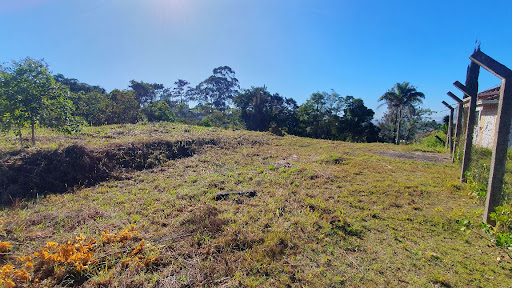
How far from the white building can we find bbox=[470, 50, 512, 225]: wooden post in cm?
731

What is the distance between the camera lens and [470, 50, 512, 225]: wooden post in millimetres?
2883

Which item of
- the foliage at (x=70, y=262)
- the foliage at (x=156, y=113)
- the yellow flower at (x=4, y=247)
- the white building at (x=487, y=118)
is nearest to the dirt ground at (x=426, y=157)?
the white building at (x=487, y=118)

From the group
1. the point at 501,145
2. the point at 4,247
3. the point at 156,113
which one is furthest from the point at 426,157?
the point at 156,113

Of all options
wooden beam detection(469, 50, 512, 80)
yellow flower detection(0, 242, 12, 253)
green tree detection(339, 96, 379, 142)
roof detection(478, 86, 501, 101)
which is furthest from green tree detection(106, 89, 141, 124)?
roof detection(478, 86, 501, 101)

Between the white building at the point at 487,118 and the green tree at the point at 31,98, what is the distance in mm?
12811

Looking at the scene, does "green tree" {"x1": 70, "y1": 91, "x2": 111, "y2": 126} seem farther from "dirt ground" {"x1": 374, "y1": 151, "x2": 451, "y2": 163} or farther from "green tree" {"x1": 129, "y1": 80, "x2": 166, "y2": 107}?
"dirt ground" {"x1": 374, "y1": 151, "x2": 451, "y2": 163}

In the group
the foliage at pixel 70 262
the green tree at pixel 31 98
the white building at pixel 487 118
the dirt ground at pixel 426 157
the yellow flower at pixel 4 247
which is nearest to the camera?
the foliage at pixel 70 262

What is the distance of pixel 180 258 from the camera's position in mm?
2404

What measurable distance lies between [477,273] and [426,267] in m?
0.44

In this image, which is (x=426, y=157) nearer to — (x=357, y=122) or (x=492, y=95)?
(x=492, y=95)

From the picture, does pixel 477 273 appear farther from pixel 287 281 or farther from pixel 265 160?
pixel 265 160

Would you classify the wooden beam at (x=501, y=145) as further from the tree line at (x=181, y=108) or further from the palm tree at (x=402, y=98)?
the palm tree at (x=402, y=98)

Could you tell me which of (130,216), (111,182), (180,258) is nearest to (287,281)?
(180,258)

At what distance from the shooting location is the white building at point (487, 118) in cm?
862
